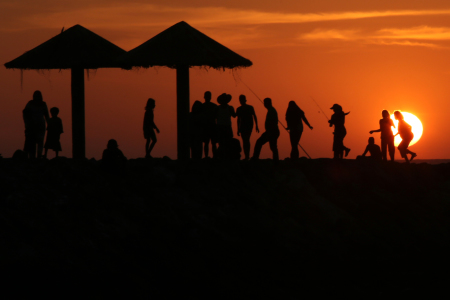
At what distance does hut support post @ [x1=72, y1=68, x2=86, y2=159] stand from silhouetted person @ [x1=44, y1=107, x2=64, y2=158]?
3121 millimetres

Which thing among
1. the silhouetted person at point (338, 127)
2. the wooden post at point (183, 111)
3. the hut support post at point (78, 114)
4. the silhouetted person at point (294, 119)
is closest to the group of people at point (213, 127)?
the silhouetted person at point (294, 119)

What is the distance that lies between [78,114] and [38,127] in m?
4.00

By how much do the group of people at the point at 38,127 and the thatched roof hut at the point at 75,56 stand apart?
9.18 feet

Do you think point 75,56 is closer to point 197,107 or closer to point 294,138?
point 197,107

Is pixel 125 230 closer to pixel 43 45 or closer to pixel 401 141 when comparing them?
pixel 43 45

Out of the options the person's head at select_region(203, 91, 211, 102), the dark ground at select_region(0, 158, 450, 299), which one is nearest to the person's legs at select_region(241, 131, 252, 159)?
the dark ground at select_region(0, 158, 450, 299)

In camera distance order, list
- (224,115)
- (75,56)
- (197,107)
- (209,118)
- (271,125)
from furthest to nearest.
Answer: (75,56), (197,107), (209,118), (271,125), (224,115)

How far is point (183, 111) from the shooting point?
17.1m

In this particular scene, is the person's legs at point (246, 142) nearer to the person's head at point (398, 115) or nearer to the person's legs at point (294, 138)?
the person's legs at point (294, 138)

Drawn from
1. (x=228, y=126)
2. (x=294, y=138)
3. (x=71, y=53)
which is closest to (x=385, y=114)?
(x=294, y=138)

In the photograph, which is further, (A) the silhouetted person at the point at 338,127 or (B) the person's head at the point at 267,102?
(A) the silhouetted person at the point at 338,127

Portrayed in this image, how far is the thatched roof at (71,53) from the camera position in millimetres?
17625

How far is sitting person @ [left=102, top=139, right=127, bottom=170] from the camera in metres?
13.4

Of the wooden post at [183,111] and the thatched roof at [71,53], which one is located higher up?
the thatched roof at [71,53]
